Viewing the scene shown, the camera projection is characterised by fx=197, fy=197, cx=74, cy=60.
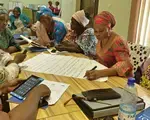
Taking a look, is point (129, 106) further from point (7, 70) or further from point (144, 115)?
point (7, 70)

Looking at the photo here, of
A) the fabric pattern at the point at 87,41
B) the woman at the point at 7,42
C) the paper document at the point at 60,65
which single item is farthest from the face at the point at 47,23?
the paper document at the point at 60,65

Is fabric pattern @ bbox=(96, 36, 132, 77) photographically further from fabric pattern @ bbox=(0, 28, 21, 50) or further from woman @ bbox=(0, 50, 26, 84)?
fabric pattern @ bbox=(0, 28, 21, 50)

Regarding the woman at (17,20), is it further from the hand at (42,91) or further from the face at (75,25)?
the hand at (42,91)

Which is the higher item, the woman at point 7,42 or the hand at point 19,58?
the woman at point 7,42

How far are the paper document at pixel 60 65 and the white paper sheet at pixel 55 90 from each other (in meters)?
0.18

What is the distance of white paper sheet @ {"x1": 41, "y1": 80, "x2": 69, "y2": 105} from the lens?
1.02 m

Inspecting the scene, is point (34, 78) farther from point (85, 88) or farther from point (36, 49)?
point (36, 49)

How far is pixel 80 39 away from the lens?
2188 millimetres

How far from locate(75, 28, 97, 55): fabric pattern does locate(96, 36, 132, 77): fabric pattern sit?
265 millimetres

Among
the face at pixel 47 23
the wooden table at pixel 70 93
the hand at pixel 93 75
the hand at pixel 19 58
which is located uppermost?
the face at pixel 47 23

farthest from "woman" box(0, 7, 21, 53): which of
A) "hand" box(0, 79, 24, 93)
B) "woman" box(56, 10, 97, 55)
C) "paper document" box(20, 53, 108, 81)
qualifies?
"hand" box(0, 79, 24, 93)

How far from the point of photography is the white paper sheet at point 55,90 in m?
1.02

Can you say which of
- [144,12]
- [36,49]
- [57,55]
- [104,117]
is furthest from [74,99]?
[144,12]

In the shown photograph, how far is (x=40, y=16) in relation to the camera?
94.7 inches
